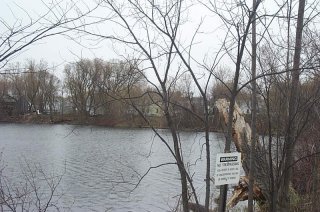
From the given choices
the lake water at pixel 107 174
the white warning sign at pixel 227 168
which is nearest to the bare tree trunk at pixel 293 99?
the white warning sign at pixel 227 168

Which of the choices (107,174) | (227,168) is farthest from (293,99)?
(107,174)

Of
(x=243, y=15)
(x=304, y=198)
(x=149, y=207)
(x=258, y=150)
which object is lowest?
(x=149, y=207)

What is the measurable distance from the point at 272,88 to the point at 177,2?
154cm

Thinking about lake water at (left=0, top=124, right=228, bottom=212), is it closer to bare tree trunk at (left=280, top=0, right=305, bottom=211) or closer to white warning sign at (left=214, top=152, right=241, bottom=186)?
bare tree trunk at (left=280, top=0, right=305, bottom=211)

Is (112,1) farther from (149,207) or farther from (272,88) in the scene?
(149,207)

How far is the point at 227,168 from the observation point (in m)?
4.23

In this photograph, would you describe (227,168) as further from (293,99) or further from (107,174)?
(107,174)

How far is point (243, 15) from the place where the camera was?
13.7 feet

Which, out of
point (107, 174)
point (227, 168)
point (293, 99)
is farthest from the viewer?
point (107, 174)

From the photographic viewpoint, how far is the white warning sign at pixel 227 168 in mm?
4145

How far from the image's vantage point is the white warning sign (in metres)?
4.14

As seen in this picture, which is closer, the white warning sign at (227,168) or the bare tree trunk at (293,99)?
the white warning sign at (227,168)

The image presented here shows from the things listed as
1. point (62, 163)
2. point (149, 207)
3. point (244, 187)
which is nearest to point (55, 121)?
point (62, 163)

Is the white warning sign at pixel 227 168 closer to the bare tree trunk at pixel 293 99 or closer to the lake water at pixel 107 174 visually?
the bare tree trunk at pixel 293 99
